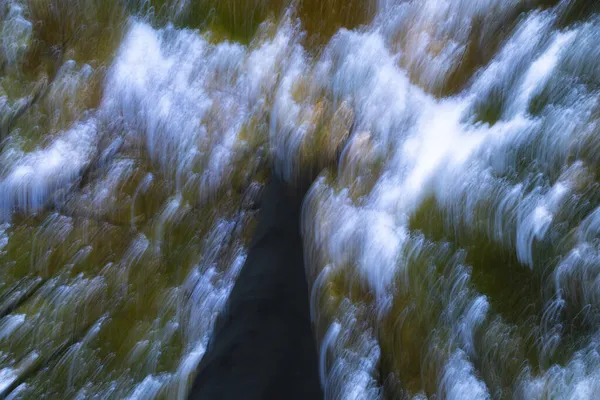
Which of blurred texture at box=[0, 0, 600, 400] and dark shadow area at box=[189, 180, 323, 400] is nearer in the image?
blurred texture at box=[0, 0, 600, 400]

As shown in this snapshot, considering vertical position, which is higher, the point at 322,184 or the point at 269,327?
the point at 322,184

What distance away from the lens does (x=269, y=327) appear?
13.2 ft

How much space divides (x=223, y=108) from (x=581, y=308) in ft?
7.19

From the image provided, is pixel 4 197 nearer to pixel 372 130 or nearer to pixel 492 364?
pixel 372 130

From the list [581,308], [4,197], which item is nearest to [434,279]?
[581,308]

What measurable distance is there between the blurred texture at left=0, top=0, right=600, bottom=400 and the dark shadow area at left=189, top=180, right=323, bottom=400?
7 centimetres

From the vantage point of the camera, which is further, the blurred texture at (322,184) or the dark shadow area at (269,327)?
the dark shadow area at (269,327)

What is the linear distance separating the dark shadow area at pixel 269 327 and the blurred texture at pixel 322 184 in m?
0.07

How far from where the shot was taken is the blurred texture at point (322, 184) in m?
3.27

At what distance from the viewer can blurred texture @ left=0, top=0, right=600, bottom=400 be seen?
327 centimetres

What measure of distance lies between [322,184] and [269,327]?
2.63 ft

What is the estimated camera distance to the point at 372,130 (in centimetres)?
397

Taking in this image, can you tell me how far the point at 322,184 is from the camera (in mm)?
4070

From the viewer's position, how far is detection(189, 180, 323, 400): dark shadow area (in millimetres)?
3885
